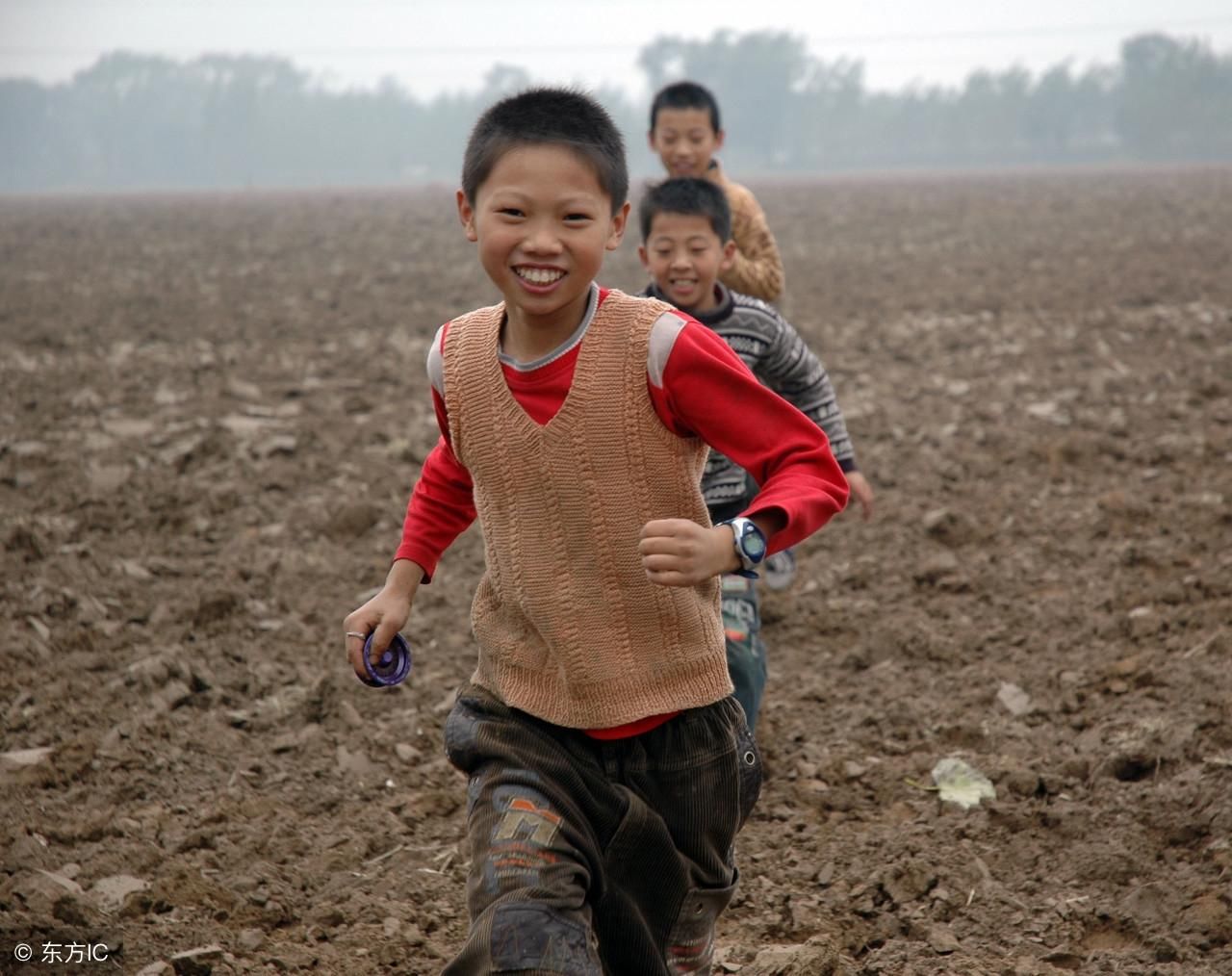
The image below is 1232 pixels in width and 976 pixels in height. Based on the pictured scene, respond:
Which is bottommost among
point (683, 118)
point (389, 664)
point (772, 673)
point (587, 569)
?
point (772, 673)

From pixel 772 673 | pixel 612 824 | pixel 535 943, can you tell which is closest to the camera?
pixel 535 943

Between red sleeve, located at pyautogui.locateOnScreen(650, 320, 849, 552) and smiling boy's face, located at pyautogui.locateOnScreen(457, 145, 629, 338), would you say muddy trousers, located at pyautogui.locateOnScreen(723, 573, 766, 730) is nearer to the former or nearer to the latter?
red sleeve, located at pyautogui.locateOnScreen(650, 320, 849, 552)

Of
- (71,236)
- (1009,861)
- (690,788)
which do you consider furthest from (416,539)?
(71,236)

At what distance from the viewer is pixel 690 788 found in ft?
8.04

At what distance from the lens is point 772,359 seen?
12.5 ft

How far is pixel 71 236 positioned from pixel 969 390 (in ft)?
68.9

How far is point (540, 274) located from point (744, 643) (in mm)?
1532

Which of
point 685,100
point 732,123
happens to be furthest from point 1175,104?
point 685,100

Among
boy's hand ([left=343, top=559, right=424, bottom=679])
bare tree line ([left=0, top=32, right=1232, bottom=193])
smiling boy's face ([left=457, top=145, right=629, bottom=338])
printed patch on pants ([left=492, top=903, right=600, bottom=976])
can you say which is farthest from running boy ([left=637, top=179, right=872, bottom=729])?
bare tree line ([left=0, top=32, right=1232, bottom=193])

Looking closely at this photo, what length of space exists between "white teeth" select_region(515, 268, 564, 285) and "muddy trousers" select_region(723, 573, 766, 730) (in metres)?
1.46

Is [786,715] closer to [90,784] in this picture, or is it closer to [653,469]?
[90,784]

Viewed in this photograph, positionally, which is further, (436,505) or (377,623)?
(436,505)

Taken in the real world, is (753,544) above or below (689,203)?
below

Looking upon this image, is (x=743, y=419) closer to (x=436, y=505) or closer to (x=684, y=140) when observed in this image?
(x=436, y=505)
